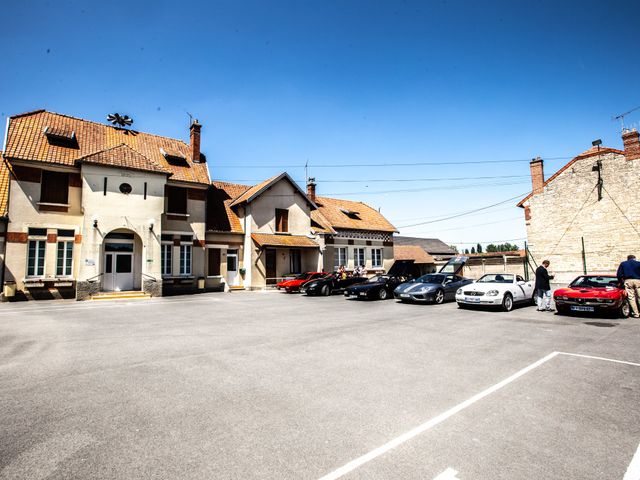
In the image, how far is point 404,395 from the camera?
4477mm

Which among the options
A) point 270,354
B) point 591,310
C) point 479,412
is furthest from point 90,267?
point 591,310

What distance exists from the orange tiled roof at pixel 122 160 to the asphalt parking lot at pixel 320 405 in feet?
41.0

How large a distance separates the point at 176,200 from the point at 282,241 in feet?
24.4

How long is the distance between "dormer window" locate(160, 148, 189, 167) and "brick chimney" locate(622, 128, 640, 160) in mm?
29240

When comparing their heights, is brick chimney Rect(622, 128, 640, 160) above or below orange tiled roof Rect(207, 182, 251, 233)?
above

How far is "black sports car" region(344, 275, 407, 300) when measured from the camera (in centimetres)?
1647

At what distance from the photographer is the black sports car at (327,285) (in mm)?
19356

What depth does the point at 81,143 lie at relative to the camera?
1986 cm

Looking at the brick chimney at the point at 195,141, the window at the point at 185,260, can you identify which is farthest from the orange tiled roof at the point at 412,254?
the window at the point at 185,260

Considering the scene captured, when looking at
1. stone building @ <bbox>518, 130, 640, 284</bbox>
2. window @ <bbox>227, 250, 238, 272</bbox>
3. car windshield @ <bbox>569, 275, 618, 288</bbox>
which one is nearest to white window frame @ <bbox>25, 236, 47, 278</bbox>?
window @ <bbox>227, 250, 238, 272</bbox>

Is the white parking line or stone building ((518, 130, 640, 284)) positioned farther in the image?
stone building ((518, 130, 640, 284))

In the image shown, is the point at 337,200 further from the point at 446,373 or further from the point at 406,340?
the point at 446,373

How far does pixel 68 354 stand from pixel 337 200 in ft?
93.8

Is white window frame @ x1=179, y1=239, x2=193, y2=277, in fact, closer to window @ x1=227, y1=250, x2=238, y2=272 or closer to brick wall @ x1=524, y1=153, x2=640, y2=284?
window @ x1=227, y1=250, x2=238, y2=272
